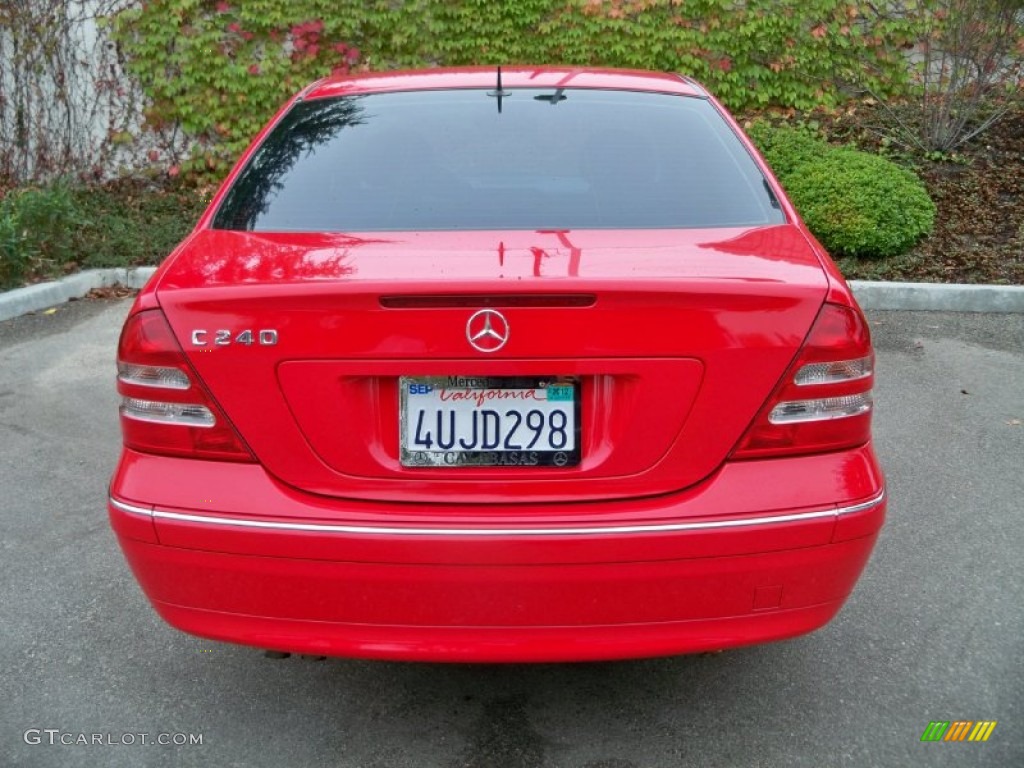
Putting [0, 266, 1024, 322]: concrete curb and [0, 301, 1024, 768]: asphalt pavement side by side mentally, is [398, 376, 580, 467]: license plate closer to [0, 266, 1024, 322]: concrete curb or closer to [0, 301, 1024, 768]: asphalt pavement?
[0, 301, 1024, 768]: asphalt pavement

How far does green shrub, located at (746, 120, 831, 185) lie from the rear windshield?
519cm

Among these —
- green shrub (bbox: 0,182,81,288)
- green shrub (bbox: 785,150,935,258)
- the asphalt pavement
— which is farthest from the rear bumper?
green shrub (bbox: 0,182,81,288)

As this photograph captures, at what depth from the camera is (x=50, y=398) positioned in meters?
5.19

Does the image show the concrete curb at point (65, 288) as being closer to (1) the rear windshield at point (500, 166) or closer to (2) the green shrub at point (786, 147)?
(1) the rear windshield at point (500, 166)

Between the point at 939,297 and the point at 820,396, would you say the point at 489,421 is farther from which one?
the point at 939,297

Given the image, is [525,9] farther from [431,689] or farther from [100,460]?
[431,689]

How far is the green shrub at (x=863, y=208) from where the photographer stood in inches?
281

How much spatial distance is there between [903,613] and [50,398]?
4.16 metres

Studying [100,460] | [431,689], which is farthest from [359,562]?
[100,460]

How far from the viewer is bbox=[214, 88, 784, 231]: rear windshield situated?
2572 millimetres

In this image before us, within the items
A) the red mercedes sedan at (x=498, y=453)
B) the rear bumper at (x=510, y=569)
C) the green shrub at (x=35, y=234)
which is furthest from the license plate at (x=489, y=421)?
the green shrub at (x=35, y=234)

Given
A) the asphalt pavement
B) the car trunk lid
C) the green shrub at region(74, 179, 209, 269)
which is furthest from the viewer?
the green shrub at region(74, 179, 209, 269)

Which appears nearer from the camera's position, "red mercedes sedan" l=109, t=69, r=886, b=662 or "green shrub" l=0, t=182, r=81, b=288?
"red mercedes sedan" l=109, t=69, r=886, b=662

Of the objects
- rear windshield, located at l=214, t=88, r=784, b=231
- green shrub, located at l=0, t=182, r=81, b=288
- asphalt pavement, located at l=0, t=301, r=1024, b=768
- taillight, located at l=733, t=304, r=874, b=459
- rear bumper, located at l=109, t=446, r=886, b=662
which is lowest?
green shrub, located at l=0, t=182, r=81, b=288
